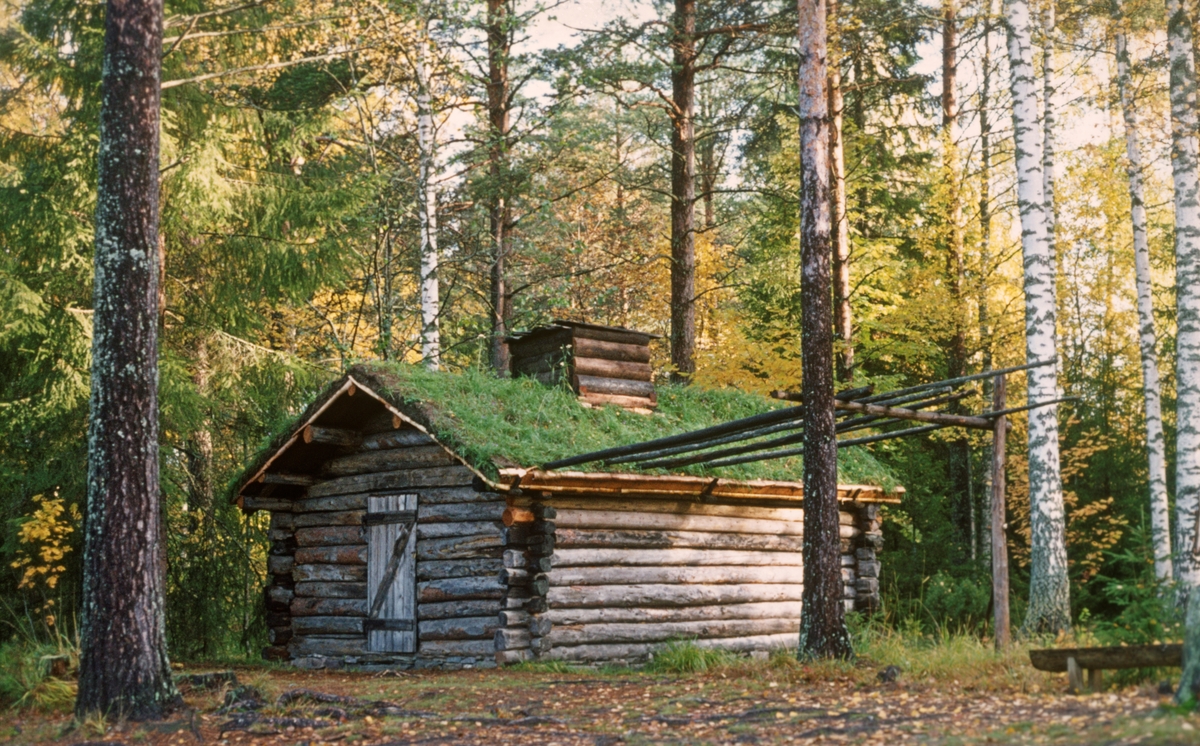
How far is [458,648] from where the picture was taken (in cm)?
1377

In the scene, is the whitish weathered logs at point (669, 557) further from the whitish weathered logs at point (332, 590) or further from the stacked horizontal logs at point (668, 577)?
the whitish weathered logs at point (332, 590)

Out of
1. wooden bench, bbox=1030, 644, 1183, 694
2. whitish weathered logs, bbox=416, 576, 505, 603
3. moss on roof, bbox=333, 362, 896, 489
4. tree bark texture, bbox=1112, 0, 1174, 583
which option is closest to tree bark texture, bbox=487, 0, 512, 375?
moss on roof, bbox=333, 362, 896, 489

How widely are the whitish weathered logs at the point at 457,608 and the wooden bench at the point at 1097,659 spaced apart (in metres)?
6.90

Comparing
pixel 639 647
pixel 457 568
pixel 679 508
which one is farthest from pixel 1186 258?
pixel 457 568

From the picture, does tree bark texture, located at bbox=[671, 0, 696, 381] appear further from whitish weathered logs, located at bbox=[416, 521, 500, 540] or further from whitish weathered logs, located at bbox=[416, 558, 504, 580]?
whitish weathered logs, located at bbox=[416, 558, 504, 580]

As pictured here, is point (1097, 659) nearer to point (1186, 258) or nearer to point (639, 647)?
point (639, 647)

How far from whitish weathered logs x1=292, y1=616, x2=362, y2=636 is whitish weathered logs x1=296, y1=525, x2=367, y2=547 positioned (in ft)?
3.21

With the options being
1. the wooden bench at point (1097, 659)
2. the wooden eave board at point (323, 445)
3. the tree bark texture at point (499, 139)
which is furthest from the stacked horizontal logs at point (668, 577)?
the wooden bench at point (1097, 659)

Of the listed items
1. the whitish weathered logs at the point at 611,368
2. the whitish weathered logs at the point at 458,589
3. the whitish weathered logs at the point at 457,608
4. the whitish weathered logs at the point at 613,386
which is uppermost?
the whitish weathered logs at the point at 611,368

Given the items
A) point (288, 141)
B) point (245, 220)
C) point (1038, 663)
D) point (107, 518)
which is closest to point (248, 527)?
point (245, 220)

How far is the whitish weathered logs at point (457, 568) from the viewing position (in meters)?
13.6

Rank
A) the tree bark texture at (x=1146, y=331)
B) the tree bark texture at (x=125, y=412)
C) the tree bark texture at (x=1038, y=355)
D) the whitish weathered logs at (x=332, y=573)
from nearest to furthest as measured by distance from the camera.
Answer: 1. the tree bark texture at (x=125, y=412)
2. the tree bark texture at (x=1038, y=355)
3. the whitish weathered logs at (x=332, y=573)
4. the tree bark texture at (x=1146, y=331)

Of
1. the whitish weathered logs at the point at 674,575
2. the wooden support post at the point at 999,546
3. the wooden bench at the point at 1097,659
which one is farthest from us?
the whitish weathered logs at the point at 674,575

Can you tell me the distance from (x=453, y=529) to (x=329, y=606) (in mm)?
2514
